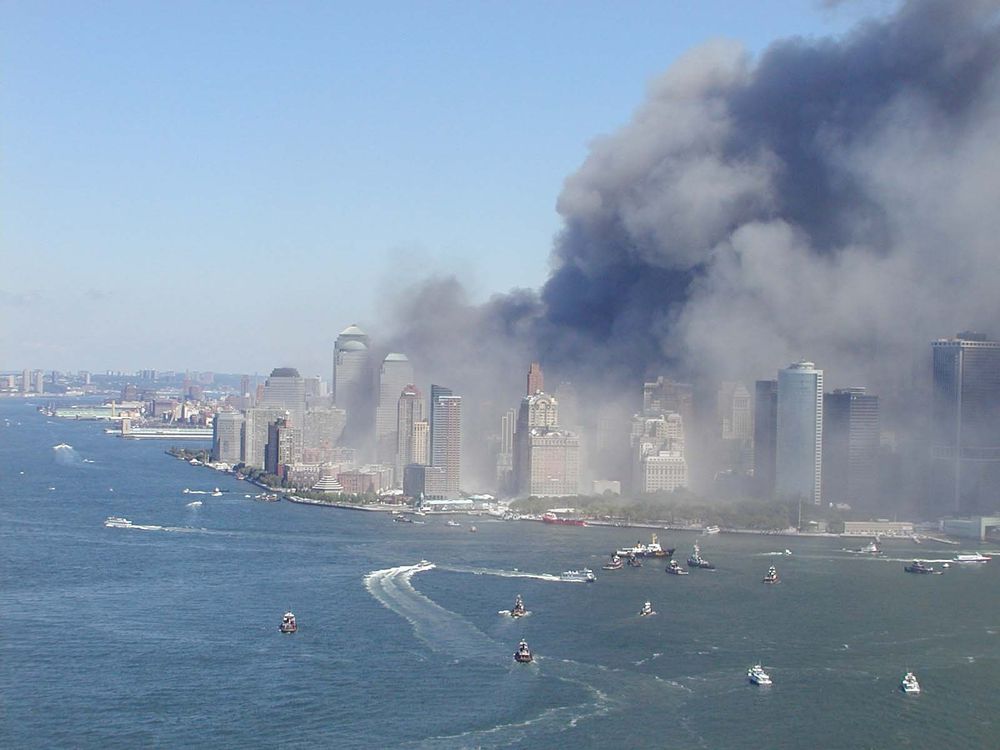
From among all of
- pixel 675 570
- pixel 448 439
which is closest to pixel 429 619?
pixel 675 570

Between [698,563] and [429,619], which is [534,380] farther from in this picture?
[429,619]

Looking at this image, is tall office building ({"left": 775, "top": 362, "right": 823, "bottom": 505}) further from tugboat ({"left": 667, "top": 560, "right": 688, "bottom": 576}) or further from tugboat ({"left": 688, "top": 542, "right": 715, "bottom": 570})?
tugboat ({"left": 667, "top": 560, "right": 688, "bottom": 576})

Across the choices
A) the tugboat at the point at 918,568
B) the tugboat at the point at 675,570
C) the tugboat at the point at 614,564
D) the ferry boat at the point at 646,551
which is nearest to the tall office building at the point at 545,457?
the ferry boat at the point at 646,551

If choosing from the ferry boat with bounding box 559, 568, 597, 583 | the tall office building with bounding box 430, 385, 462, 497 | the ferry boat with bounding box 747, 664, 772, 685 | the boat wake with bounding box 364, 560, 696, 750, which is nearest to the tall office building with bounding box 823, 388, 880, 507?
the tall office building with bounding box 430, 385, 462, 497

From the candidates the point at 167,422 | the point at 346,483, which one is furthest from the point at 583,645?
the point at 167,422

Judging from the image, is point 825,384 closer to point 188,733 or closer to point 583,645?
point 583,645

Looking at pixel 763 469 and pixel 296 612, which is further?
pixel 763 469
